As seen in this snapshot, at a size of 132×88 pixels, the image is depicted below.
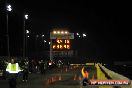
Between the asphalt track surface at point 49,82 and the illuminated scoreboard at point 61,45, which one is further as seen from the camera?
the illuminated scoreboard at point 61,45

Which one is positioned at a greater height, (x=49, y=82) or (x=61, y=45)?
(x=61, y=45)

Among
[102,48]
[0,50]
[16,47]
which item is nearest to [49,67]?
[0,50]

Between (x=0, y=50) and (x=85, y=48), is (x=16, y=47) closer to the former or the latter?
(x=0, y=50)

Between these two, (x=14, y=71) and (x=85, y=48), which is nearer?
(x=14, y=71)

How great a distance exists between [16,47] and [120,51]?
197 feet

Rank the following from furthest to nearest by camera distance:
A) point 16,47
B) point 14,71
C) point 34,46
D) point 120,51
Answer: point 120,51 → point 34,46 → point 16,47 → point 14,71

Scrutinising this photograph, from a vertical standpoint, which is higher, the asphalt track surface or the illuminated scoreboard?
the illuminated scoreboard

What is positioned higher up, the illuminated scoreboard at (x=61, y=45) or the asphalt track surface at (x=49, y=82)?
the illuminated scoreboard at (x=61, y=45)

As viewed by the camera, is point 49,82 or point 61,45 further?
point 61,45

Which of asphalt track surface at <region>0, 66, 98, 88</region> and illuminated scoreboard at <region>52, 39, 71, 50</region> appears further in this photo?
illuminated scoreboard at <region>52, 39, 71, 50</region>

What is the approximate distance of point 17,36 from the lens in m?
106

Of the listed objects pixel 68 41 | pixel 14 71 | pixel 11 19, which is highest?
pixel 11 19

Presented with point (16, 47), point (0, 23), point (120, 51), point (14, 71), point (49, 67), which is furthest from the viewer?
point (120, 51)

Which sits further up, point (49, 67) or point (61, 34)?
point (61, 34)
